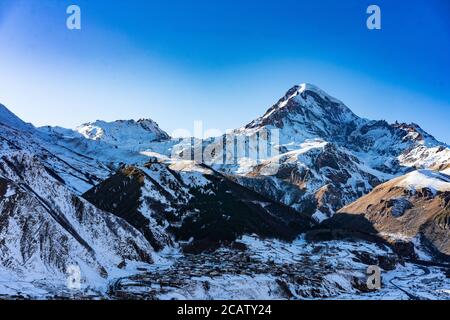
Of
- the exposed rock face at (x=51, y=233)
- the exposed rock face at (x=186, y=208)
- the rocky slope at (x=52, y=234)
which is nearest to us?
the rocky slope at (x=52, y=234)

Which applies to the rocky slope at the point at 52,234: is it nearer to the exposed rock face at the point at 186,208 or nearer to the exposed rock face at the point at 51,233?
the exposed rock face at the point at 51,233

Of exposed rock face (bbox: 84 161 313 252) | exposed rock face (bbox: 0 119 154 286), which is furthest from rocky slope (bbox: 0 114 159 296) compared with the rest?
exposed rock face (bbox: 84 161 313 252)

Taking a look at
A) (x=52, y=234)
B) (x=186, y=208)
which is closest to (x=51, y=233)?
(x=52, y=234)

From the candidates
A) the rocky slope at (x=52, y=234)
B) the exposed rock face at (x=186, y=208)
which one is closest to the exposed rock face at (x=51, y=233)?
the rocky slope at (x=52, y=234)

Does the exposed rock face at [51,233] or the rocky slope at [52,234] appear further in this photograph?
the exposed rock face at [51,233]

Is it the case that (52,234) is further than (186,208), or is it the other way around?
(186,208)

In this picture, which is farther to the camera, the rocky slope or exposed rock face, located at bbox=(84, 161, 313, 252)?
exposed rock face, located at bbox=(84, 161, 313, 252)

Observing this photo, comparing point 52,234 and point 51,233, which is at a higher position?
point 51,233

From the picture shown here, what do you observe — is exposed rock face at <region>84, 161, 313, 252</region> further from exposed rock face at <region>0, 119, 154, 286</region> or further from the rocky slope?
exposed rock face at <region>0, 119, 154, 286</region>

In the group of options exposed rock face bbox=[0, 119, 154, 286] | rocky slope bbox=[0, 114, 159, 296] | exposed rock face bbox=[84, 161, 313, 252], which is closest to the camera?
rocky slope bbox=[0, 114, 159, 296]

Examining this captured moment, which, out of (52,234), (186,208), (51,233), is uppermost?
(186,208)

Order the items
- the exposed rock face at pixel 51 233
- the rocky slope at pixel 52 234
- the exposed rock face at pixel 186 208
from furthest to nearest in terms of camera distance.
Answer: the exposed rock face at pixel 186 208 < the exposed rock face at pixel 51 233 < the rocky slope at pixel 52 234

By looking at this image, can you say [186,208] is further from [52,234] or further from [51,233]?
[52,234]
